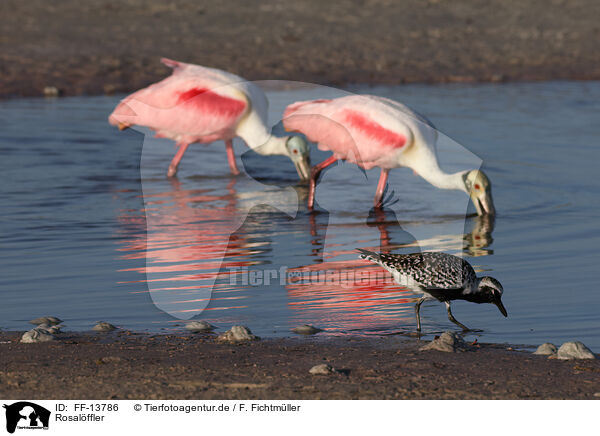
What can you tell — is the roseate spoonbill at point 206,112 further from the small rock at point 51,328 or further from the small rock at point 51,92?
the small rock at point 51,328

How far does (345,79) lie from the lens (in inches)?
828

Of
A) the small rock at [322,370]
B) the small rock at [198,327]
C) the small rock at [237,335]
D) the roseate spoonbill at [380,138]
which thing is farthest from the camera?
the roseate spoonbill at [380,138]

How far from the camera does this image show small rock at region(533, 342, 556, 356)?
625 cm

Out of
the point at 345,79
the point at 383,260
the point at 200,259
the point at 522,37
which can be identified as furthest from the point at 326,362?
the point at 522,37

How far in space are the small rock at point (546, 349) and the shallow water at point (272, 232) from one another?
0.42 metres

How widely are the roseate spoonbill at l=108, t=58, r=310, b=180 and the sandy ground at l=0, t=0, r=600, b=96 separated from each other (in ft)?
21.6

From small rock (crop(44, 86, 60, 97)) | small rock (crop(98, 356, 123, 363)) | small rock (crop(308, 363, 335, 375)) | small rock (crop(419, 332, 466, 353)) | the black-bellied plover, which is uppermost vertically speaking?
the black-bellied plover

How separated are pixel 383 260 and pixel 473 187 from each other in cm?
402

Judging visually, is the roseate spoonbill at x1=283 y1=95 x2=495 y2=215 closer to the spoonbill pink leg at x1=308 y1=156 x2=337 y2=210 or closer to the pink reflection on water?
the spoonbill pink leg at x1=308 y1=156 x2=337 y2=210

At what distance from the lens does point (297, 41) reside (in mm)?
22688

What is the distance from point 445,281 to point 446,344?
782 millimetres

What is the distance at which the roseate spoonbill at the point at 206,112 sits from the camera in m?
12.8
